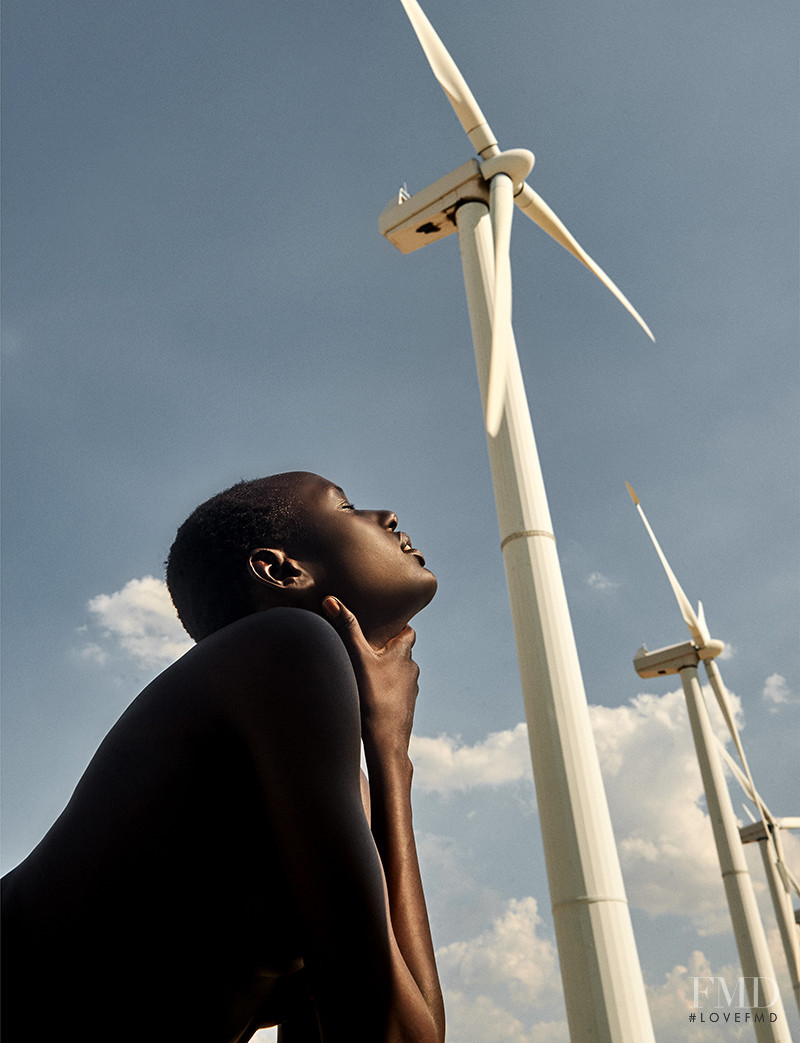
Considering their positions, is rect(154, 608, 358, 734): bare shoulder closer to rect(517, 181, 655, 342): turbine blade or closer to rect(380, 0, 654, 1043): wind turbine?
rect(380, 0, 654, 1043): wind turbine

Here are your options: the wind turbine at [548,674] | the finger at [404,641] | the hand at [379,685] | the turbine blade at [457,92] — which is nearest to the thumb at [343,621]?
the hand at [379,685]

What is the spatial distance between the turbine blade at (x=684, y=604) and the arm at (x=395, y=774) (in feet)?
68.0

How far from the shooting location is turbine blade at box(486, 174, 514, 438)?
768cm

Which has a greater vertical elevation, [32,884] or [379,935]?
[32,884]

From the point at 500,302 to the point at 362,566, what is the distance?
7027mm

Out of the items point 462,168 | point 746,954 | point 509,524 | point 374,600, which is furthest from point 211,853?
point 746,954

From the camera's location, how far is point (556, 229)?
13758mm

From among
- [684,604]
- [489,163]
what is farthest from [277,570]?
[684,604]

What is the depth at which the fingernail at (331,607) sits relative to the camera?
9.57ft

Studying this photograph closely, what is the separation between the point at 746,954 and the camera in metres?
23.7

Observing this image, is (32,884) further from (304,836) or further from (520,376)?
(520,376)

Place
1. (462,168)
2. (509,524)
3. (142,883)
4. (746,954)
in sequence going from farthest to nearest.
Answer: (746,954) → (462,168) → (509,524) → (142,883)

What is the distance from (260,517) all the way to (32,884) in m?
1.37

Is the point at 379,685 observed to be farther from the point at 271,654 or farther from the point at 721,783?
the point at 721,783
